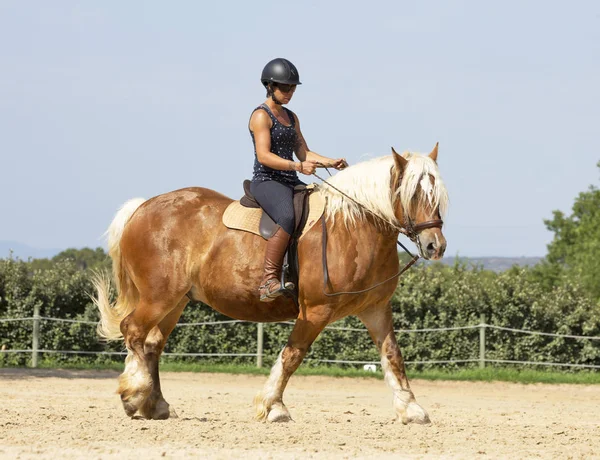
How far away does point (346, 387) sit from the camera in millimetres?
17781

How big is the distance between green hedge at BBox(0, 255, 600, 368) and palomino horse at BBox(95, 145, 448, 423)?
440 inches

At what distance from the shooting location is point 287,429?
25.5 ft

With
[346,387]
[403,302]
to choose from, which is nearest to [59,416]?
[346,387]

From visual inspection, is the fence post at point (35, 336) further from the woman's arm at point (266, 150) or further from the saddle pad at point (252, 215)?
the woman's arm at point (266, 150)

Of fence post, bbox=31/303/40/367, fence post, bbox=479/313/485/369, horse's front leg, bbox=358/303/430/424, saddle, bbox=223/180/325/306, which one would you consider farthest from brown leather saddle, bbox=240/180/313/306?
fence post, bbox=31/303/40/367

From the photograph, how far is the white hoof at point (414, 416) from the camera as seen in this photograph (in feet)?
27.8

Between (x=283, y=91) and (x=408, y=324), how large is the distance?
12.8 m

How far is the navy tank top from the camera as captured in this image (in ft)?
28.3

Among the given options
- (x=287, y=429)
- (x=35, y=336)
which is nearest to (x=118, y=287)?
(x=287, y=429)

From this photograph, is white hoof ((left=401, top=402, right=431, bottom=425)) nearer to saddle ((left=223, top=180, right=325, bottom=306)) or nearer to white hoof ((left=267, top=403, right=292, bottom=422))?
white hoof ((left=267, top=403, right=292, bottom=422))

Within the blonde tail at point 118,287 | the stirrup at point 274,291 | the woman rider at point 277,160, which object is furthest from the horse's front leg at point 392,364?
the blonde tail at point 118,287

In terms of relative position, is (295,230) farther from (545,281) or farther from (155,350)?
(545,281)

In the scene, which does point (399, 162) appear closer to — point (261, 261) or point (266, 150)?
point (266, 150)

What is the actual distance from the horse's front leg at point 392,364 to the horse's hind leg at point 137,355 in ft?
6.80
